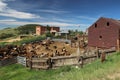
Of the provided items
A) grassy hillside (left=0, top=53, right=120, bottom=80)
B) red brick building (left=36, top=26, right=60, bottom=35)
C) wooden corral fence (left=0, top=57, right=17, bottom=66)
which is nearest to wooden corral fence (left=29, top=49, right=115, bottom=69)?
grassy hillside (left=0, top=53, right=120, bottom=80)

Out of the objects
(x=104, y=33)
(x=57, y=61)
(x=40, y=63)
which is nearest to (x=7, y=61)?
(x=40, y=63)

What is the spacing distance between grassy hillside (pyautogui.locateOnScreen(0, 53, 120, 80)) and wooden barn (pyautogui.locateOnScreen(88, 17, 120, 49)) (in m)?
16.4

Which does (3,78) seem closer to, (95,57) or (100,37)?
(95,57)

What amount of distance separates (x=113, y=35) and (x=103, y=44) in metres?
3.24

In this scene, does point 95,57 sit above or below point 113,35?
below

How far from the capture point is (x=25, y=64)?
990 inches

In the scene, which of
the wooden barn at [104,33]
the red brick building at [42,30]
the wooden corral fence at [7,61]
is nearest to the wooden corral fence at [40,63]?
the wooden corral fence at [7,61]

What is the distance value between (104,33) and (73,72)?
89.1 feet

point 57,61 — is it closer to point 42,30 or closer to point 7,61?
point 7,61

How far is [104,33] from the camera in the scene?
41.2 meters

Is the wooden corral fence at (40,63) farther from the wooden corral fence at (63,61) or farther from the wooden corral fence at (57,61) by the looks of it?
the wooden corral fence at (63,61)

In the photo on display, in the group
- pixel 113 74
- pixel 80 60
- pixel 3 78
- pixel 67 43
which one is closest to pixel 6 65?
pixel 3 78

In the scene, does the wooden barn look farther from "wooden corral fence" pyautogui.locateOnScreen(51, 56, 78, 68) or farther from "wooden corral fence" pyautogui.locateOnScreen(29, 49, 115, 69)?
"wooden corral fence" pyautogui.locateOnScreen(51, 56, 78, 68)

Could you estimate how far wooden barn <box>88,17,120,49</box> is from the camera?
126ft
